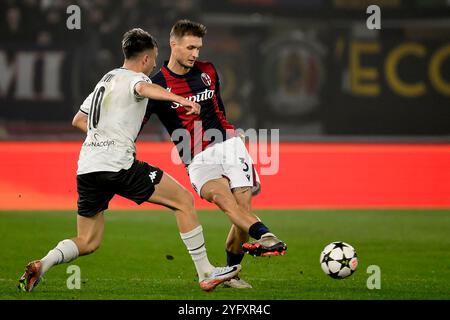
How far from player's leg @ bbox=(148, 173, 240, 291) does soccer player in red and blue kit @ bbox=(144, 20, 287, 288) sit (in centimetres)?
37

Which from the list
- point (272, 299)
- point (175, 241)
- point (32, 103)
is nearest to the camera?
point (272, 299)

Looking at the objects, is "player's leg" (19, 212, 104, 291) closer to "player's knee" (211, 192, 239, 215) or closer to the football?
"player's knee" (211, 192, 239, 215)

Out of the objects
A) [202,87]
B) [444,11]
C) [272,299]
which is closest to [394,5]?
[444,11]

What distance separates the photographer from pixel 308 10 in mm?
20406

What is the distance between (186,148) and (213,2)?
12.4 meters

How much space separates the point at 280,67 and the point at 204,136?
12.4m

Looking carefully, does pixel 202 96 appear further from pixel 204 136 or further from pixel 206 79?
pixel 204 136

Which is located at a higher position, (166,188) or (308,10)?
(308,10)

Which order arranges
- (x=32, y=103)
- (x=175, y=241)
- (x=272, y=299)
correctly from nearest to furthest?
(x=272, y=299), (x=175, y=241), (x=32, y=103)

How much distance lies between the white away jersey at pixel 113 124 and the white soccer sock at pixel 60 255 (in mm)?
602

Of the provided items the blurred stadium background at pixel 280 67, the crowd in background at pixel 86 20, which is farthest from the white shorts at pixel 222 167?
the crowd in background at pixel 86 20

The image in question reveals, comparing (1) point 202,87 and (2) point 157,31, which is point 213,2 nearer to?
(2) point 157,31

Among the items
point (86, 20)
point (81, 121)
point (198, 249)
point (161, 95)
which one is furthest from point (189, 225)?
point (86, 20)

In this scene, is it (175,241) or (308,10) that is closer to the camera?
(175,241)
